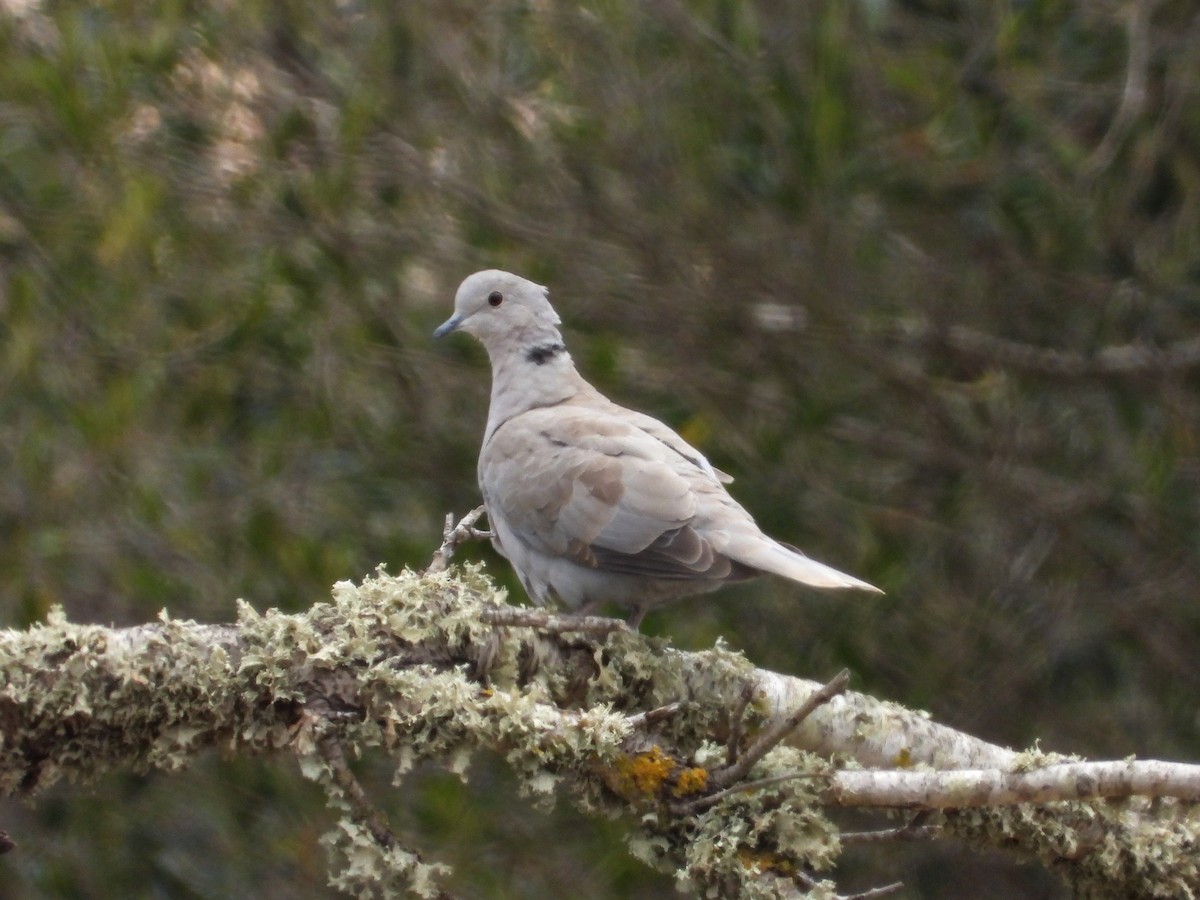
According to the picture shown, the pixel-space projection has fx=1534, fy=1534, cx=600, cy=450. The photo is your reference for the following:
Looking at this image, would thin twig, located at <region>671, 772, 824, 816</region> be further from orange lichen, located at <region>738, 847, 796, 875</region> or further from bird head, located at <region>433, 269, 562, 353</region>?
bird head, located at <region>433, 269, 562, 353</region>

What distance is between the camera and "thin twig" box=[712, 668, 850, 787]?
6.42 ft

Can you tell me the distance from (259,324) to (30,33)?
1078mm

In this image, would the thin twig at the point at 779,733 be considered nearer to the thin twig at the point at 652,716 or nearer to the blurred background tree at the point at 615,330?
the thin twig at the point at 652,716

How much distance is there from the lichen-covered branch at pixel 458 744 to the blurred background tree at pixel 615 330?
1.74 m

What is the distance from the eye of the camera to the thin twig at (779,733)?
1.96 m

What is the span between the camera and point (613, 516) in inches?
126

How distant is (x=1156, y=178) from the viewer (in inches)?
172

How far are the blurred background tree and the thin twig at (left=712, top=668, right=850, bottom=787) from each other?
6.43 ft

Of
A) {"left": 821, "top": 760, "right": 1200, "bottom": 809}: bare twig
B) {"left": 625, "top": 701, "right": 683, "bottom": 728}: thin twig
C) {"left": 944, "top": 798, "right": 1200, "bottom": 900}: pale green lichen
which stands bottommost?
{"left": 944, "top": 798, "right": 1200, "bottom": 900}: pale green lichen

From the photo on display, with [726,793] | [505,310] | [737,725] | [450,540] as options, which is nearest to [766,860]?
[726,793]

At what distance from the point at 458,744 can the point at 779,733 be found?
1.60ft

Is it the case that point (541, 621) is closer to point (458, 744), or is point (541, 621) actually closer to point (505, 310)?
point (458, 744)

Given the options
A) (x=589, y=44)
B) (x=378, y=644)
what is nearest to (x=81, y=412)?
(x=589, y=44)

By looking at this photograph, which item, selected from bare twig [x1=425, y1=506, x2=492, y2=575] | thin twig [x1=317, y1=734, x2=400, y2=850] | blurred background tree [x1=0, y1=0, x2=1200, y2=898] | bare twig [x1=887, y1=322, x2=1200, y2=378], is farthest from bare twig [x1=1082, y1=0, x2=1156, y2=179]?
thin twig [x1=317, y1=734, x2=400, y2=850]
